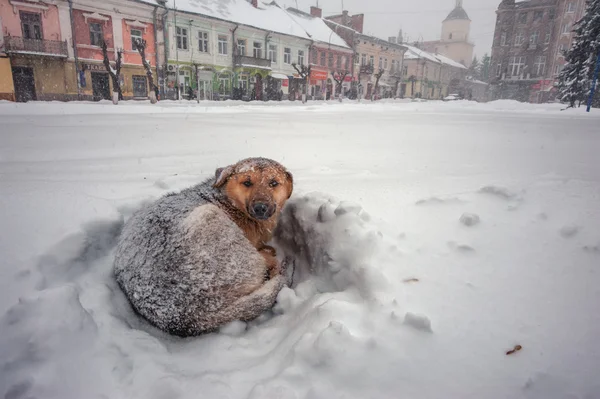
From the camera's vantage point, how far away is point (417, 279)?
6.47ft

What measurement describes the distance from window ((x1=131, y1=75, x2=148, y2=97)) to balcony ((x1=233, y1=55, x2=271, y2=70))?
973 cm

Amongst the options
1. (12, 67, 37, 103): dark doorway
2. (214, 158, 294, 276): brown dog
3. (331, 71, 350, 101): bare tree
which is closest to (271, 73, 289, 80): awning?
(331, 71, 350, 101): bare tree

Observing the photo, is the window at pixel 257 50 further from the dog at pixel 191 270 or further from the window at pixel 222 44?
the dog at pixel 191 270

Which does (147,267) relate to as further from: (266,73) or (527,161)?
(266,73)

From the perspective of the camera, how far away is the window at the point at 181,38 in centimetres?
2873

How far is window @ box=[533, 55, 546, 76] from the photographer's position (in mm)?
37006

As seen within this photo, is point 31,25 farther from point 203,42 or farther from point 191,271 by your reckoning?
point 191,271

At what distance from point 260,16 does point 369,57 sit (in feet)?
65.8

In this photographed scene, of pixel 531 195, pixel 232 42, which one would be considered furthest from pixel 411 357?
pixel 232 42

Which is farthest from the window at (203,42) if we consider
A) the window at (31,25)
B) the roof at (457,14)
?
A: the roof at (457,14)

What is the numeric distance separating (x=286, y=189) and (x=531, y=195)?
7.40 feet

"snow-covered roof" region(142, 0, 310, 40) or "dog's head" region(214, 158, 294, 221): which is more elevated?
"snow-covered roof" region(142, 0, 310, 40)

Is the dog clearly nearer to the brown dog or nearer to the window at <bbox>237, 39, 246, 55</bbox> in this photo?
the brown dog

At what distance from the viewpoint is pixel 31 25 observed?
2244 centimetres
